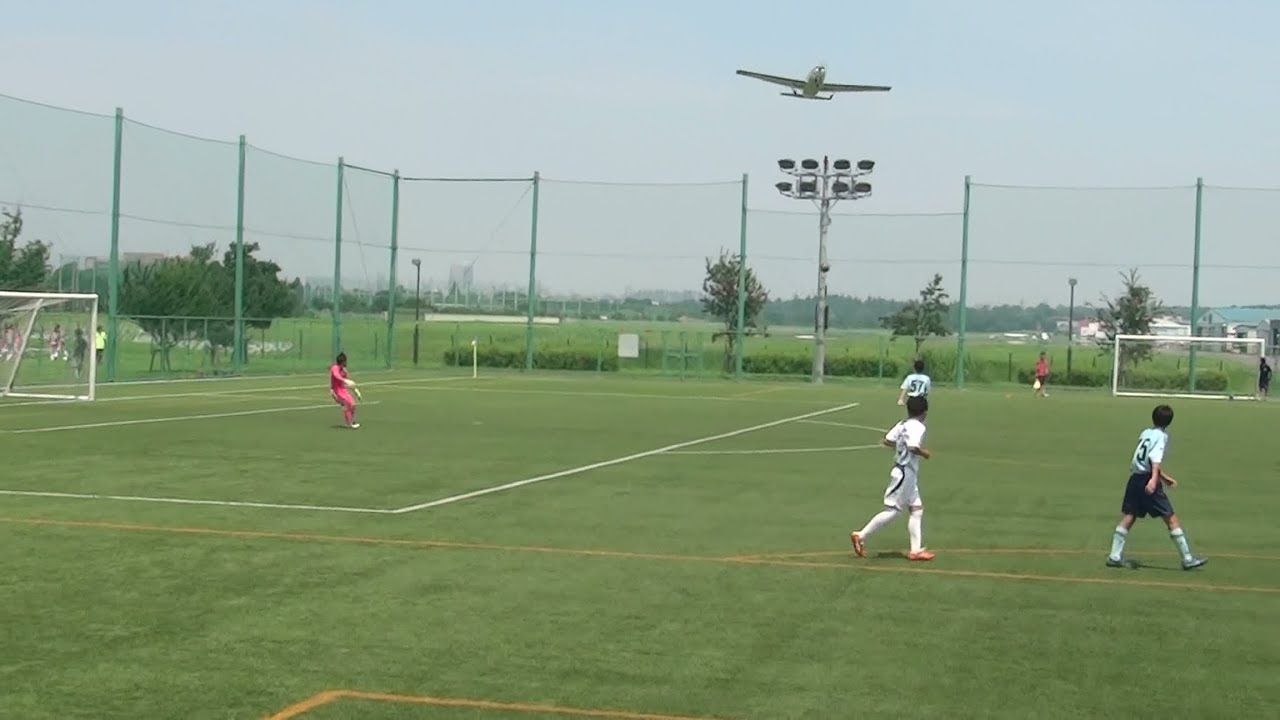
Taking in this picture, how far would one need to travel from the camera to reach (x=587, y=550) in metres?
13.7

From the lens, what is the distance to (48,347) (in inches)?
1455

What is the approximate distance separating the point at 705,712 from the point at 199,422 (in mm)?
22049

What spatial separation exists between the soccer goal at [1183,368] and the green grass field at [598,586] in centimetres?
3153

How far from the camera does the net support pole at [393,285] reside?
60656mm

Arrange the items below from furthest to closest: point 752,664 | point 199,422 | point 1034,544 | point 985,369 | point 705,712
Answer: point 985,369 → point 199,422 → point 1034,544 → point 752,664 → point 705,712

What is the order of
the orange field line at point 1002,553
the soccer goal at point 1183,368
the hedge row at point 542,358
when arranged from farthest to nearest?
the hedge row at point 542,358
the soccer goal at point 1183,368
the orange field line at point 1002,553

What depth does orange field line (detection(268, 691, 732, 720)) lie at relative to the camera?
7891 mm

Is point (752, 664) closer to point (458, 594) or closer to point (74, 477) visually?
point (458, 594)

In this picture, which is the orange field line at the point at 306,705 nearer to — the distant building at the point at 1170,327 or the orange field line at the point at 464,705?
the orange field line at the point at 464,705

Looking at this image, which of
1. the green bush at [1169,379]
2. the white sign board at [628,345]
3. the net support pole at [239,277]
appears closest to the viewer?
the net support pole at [239,277]

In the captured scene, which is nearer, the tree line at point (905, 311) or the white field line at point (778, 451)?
the white field line at point (778, 451)

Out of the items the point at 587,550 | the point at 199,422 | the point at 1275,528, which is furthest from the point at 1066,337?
the point at 587,550

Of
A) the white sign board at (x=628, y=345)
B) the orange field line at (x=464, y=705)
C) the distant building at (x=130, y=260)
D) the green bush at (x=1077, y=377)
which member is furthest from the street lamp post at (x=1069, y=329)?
the orange field line at (x=464, y=705)

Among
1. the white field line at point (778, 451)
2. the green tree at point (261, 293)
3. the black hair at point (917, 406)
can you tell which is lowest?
the white field line at point (778, 451)
